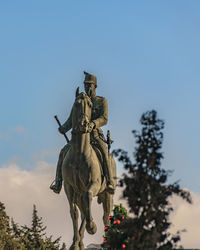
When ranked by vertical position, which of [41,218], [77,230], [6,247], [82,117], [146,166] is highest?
[41,218]

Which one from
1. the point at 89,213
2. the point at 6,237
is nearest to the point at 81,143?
the point at 89,213

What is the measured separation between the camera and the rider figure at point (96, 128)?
95.6ft

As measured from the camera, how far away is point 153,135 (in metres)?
21.5

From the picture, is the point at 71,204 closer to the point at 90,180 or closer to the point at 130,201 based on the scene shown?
the point at 90,180

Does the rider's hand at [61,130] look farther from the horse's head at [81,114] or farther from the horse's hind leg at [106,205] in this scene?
the horse's hind leg at [106,205]

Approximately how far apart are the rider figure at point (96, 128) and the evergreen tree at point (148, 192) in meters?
6.90

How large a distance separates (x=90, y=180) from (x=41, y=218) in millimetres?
20059

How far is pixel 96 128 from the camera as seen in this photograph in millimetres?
29547

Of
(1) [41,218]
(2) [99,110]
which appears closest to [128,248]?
(2) [99,110]

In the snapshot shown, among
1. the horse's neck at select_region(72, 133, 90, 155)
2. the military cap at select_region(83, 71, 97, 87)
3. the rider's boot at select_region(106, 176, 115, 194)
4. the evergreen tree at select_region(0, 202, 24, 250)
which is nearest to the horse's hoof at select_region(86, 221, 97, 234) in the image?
the rider's boot at select_region(106, 176, 115, 194)

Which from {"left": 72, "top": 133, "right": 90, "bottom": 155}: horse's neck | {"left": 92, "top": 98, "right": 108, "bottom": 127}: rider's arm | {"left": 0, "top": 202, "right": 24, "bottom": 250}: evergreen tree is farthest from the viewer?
{"left": 0, "top": 202, "right": 24, "bottom": 250}: evergreen tree

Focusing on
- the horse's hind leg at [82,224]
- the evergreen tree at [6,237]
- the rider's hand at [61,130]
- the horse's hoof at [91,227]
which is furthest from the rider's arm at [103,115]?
the evergreen tree at [6,237]

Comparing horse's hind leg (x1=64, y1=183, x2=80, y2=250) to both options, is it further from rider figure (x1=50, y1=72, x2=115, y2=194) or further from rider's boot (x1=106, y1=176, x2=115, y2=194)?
rider's boot (x1=106, y1=176, x2=115, y2=194)

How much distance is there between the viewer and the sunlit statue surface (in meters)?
27.8
